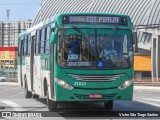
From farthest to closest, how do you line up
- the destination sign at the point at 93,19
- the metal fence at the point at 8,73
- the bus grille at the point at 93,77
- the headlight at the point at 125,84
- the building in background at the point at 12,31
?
the building in background at the point at 12,31
the metal fence at the point at 8,73
the destination sign at the point at 93,19
the headlight at the point at 125,84
the bus grille at the point at 93,77

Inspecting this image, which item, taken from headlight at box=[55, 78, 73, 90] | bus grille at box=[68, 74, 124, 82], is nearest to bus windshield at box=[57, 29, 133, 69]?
bus grille at box=[68, 74, 124, 82]

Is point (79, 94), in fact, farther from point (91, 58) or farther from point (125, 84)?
point (125, 84)

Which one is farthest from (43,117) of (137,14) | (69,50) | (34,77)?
(137,14)

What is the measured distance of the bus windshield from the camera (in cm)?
1515

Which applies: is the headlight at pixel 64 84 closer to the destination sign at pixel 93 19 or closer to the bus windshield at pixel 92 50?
the bus windshield at pixel 92 50

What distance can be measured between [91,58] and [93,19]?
132 centimetres

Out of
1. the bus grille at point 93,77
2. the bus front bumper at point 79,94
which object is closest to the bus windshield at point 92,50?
the bus grille at point 93,77

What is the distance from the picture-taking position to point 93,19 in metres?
15.7

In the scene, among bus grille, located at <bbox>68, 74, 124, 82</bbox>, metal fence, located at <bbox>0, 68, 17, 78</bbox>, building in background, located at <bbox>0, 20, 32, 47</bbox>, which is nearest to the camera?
bus grille, located at <bbox>68, 74, 124, 82</bbox>

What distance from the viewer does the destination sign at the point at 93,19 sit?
51.1 ft

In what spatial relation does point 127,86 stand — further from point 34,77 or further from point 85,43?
point 34,77

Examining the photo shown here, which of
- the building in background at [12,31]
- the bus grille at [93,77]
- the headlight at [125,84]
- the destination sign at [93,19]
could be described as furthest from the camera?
the building in background at [12,31]

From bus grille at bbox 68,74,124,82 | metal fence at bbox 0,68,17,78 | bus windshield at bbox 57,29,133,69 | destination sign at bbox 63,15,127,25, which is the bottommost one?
metal fence at bbox 0,68,17,78

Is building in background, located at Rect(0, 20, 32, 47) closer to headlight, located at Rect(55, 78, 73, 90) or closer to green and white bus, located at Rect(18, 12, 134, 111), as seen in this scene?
green and white bus, located at Rect(18, 12, 134, 111)
